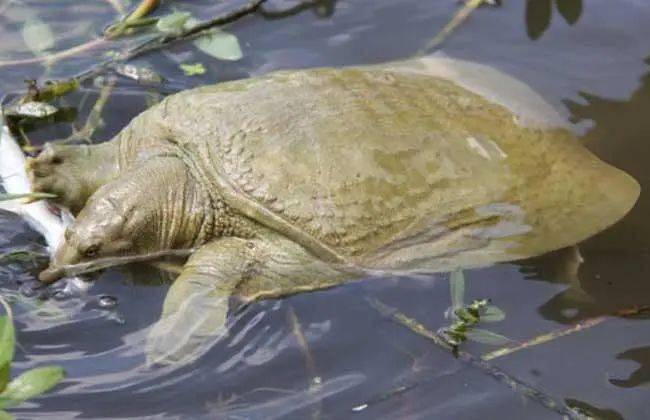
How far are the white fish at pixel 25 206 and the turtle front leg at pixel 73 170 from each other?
42 millimetres

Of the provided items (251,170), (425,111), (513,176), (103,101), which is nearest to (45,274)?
(251,170)

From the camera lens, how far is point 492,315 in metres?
2.64

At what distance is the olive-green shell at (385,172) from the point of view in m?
2.75

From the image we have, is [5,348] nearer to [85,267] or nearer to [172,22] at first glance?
[85,267]

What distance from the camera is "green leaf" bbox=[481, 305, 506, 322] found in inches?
104

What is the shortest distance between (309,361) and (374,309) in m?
0.26

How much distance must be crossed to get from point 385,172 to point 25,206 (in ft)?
3.45

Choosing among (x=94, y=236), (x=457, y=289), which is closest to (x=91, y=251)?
(x=94, y=236)

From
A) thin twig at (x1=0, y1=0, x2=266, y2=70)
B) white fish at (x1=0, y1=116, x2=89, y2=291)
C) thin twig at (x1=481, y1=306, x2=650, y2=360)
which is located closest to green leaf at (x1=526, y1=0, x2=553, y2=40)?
thin twig at (x1=0, y1=0, x2=266, y2=70)

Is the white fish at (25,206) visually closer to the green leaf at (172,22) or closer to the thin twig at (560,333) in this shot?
the green leaf at (172,22)

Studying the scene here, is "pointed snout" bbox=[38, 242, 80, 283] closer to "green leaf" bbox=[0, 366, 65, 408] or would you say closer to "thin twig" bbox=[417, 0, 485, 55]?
"green leaf" bbox=[0, 366, 65, 408]

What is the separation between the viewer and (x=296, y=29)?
152 inches

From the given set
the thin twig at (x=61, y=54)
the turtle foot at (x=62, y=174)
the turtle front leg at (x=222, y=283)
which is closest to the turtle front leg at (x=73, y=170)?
the turtle foot at (x=62, y=174)

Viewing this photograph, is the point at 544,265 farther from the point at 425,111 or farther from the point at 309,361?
the point at 309,361
